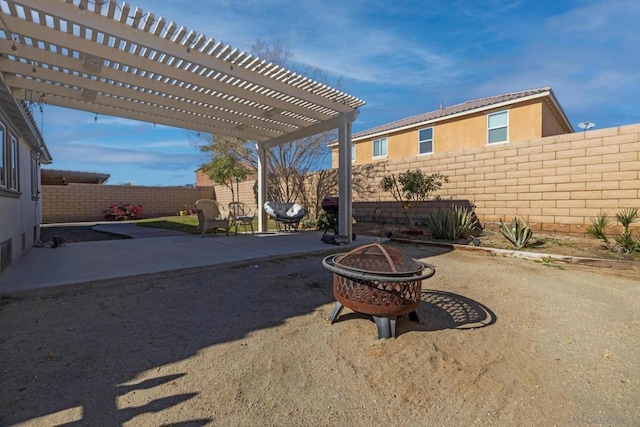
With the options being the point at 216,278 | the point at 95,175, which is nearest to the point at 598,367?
the point at 216,278

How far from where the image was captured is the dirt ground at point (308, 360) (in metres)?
1.72

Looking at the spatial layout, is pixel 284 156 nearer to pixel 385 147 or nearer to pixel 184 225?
pixel 184 225

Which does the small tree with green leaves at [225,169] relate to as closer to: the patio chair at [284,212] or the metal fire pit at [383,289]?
the patio chair at [284,212]

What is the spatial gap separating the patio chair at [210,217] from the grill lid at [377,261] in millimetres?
6384

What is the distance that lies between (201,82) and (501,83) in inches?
573

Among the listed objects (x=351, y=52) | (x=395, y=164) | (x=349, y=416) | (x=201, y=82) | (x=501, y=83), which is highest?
(x=501, y=83)

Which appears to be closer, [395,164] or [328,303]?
[328,303]

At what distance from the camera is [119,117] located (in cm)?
730

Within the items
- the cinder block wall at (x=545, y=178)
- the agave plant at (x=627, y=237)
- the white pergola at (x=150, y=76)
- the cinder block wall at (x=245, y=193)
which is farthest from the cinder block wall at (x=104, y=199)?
the agave plant at (x=627, y=237)

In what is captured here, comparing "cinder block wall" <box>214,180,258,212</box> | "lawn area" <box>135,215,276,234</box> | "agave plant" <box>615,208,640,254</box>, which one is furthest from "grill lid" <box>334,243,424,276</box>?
"cinder block wall" <box>214,180,258,212</box>

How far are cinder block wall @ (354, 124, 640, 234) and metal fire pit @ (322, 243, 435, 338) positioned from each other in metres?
6.63

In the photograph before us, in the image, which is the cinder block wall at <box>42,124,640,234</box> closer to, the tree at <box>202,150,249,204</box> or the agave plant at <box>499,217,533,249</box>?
the agave plant at <box>499,217,533,249</box>

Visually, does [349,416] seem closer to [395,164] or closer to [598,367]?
[598,367]

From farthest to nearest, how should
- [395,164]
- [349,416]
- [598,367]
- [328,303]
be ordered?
1. [395,164]
2. [328,303]
3. [598,367]
4. [349,416]
